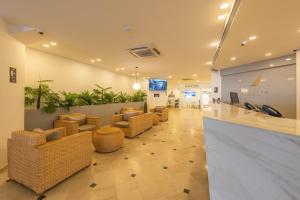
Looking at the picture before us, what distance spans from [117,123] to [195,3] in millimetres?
4126

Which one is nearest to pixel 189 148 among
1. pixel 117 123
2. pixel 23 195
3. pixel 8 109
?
pixel 117 123

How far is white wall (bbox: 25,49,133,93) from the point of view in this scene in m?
4.70

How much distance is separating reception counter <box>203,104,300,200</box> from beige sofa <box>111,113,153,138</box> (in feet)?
12.7

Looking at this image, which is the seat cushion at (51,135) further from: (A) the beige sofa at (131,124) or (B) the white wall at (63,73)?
(B) the white wall at (63,73)

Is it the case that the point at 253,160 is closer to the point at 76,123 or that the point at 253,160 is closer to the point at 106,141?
the point at 106,141

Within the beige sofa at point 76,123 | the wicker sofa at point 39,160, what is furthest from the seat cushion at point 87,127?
the wicker sofa at point 39,160

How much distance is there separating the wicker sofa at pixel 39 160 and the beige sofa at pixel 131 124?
2357 mm

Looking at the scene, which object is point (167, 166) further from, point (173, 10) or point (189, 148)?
point (173, 10)

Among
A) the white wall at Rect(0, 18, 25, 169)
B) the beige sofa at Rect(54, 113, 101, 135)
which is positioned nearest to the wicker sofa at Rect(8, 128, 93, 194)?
the white wall at Rect(0, 18, 25, 169)

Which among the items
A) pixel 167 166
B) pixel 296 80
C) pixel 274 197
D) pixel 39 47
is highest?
pixel 39 47

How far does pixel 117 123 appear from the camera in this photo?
16.7 ft

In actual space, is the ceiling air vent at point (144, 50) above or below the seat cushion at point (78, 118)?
above

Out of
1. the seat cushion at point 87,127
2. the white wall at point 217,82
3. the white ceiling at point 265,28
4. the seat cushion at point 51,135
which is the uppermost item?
the white ceiling at point 265,28

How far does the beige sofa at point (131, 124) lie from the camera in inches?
192
